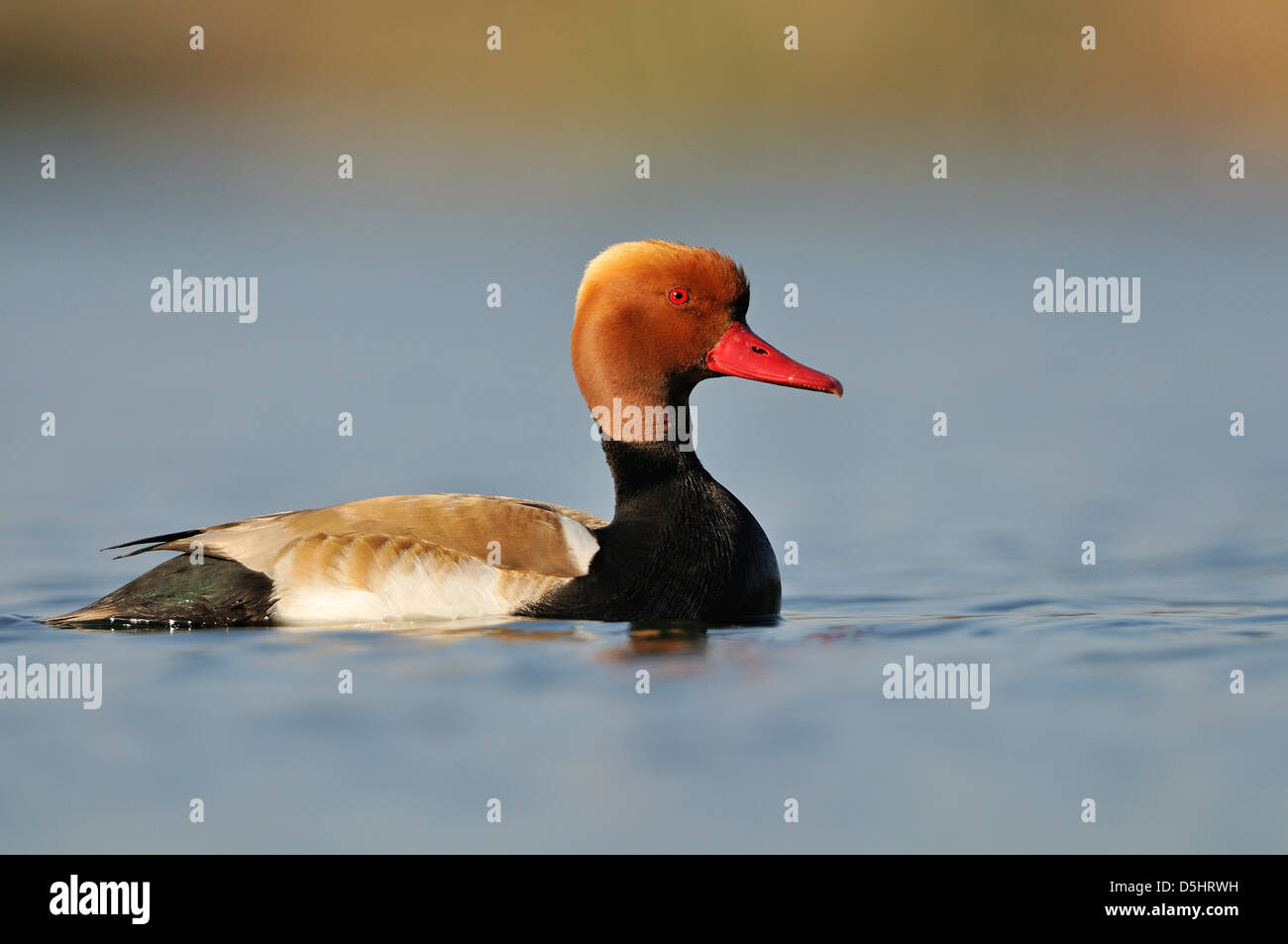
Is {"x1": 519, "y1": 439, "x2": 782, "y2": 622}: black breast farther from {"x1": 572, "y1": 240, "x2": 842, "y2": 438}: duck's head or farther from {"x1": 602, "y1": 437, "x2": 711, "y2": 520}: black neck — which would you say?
{"x1": 572, "y1": 240, "x2": 842, "y2": 438}: duck's head

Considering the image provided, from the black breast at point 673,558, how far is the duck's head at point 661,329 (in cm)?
31

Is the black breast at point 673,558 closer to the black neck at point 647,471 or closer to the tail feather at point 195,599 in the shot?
the black neck at point 647,471

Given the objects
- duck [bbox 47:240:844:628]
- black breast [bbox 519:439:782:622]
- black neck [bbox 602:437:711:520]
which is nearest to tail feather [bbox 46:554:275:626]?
duck [bbox 47:240:844:628]

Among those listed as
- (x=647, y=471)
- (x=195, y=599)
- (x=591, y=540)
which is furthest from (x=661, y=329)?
(x=195, y=599)

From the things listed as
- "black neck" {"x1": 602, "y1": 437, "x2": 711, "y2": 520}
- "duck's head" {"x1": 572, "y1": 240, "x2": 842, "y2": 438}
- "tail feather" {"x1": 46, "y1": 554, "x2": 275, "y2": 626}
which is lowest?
"tail feather" {"x1": 46, "y1": 554, "x2": 275, "y2": 626}

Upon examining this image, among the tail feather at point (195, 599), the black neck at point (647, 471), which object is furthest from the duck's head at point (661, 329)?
the tail feather at point (195, 599)

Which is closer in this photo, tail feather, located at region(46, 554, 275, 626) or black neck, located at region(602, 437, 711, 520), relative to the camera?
tail feather, located at region(46, 554, 275, 626)

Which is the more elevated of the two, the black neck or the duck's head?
the duck's head

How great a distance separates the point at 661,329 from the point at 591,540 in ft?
3.22

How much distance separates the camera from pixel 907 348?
15.2m

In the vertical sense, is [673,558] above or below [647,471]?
below

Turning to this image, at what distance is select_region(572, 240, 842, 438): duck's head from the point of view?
805 cm

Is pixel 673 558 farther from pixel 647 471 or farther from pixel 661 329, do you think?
pixel 661 329

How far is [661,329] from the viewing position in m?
8.07
